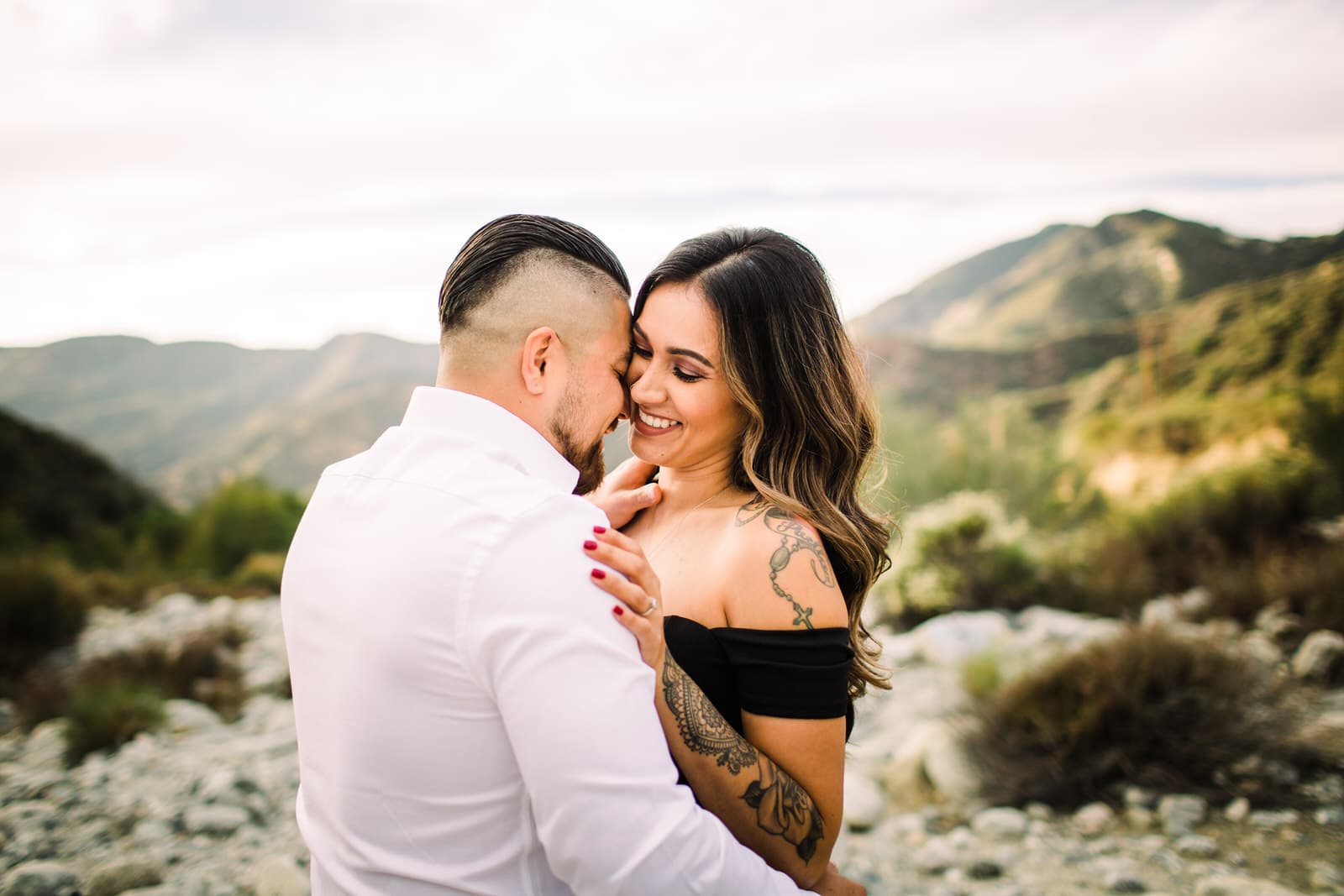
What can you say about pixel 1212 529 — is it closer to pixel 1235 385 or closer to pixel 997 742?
pixel 997 742

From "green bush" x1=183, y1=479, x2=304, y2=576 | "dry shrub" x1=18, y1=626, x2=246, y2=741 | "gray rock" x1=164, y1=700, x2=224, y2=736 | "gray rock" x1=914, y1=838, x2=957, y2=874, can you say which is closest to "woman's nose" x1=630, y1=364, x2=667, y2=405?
"gray rock" x1=914, y1=838, x2=957, y2=874

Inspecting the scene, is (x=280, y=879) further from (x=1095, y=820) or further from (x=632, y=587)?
(x=1095, y=820)

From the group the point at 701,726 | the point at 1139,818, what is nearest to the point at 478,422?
the point at 701,726

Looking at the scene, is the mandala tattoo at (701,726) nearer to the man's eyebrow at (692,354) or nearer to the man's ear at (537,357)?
the man's ear at (537,357)

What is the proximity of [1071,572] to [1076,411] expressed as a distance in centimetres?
1694

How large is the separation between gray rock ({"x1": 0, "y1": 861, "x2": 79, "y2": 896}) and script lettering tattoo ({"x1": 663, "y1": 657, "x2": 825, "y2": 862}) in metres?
3.83

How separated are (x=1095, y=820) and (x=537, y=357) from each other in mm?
4114

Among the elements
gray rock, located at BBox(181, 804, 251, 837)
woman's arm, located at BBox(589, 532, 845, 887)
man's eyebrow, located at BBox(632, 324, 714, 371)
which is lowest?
gray rock, located at BBox(181, 804, 251, 837)

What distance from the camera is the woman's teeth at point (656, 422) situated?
7.68ft

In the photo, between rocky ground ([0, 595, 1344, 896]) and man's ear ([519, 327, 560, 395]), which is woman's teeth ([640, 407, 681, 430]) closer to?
man's ear ([519, 327, 560, 395])

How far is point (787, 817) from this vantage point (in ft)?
5.89

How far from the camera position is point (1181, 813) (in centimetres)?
399

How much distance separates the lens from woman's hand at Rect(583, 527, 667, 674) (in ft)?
4.64

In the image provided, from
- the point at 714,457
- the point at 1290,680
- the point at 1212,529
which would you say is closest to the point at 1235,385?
the point at 1212,529
